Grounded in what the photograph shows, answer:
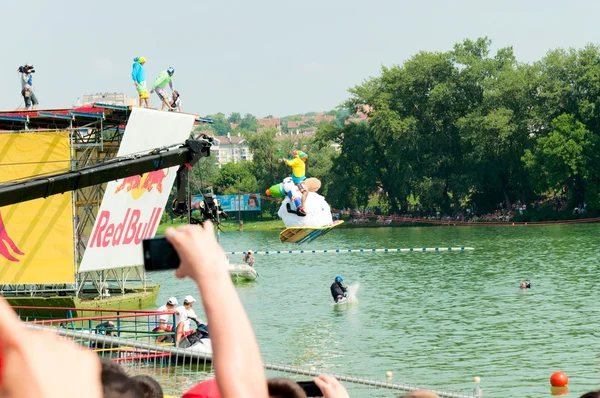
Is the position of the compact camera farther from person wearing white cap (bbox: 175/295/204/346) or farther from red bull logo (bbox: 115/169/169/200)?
person wearing white cap (bbox: 175/295/204/346)

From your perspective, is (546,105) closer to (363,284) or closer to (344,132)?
(344,132)

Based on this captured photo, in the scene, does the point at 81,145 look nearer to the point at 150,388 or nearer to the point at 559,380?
the point at 559,380

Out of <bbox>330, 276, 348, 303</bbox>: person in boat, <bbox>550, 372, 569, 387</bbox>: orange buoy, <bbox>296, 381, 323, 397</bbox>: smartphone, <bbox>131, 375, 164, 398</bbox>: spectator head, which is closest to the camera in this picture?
<bbox>131, 375, 164, 398</bbox>: spectator head

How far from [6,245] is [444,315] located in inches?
479

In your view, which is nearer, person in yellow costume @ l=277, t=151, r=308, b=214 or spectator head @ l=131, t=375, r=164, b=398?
spectator head @ l=131, t=375, r=164, b=398

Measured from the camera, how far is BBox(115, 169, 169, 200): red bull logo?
26.1 meters

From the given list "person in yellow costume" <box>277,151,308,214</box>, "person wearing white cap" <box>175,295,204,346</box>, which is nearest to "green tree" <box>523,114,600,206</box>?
"person wearing white cap" <box>175,295,204,346</box>

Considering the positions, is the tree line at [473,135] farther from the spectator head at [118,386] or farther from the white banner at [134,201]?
the spectator head at [118,386]

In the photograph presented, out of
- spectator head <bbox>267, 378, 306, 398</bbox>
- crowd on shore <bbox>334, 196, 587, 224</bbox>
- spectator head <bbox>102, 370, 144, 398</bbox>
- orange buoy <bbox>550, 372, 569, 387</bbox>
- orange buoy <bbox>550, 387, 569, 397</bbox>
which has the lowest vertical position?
orange buoy <bbox>550, 387, 569, 397</bbox>

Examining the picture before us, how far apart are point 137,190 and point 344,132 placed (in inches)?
2464

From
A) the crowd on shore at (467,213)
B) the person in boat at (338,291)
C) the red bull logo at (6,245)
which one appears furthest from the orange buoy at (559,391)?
the crowd on shore at (467,213)

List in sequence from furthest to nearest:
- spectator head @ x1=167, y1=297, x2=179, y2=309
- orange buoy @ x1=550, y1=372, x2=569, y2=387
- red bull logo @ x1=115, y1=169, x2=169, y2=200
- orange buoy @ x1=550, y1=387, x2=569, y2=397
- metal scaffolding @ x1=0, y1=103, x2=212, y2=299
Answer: red bull logo @ x1=115, y1=169, x2=169, y2=200 < metal scaffolding @ x1=0, y1=103, x2=212, y2=299 < spectator head @ x1=167, y1=297, x2=179, y2=309 < orange buoy @ x1=550, y1=372, x2=569, y2=387 < orange buoy @ x1=550, y1=387, x2=569, y2=397

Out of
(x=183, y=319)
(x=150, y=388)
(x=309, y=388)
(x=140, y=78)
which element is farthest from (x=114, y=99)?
(x=150, y=388)

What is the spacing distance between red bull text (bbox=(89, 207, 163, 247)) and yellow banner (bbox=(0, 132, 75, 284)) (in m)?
0.86
